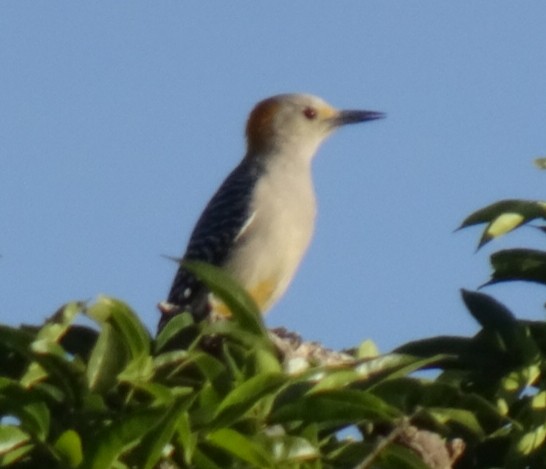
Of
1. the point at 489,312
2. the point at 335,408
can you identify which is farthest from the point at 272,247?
the point at 335,408

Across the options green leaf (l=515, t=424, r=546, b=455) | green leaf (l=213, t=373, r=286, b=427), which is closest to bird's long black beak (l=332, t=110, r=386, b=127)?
green leaf (l=515, t=424, r=546, b=455)

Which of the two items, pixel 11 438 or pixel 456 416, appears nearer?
pixel 11 438

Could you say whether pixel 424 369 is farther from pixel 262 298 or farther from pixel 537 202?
pixel 262 298

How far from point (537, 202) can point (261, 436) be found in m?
1.69

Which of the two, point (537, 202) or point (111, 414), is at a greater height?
point (537, 202)

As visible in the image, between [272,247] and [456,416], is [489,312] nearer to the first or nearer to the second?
[456,416]

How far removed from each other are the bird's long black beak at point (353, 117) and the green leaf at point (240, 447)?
11.6 m

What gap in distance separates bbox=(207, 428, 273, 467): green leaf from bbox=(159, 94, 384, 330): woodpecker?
25.0 feet

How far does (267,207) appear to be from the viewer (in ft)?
45.6

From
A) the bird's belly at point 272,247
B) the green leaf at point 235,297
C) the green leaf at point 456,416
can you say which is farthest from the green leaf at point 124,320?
the bird's belly at point 272,247

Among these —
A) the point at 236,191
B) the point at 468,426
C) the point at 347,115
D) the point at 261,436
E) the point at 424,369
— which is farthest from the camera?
the point at 347,115

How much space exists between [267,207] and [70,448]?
990 centimetres

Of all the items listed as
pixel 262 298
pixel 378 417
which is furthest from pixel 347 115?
pixel 378 417

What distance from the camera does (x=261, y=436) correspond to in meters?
Answer: 4.40
